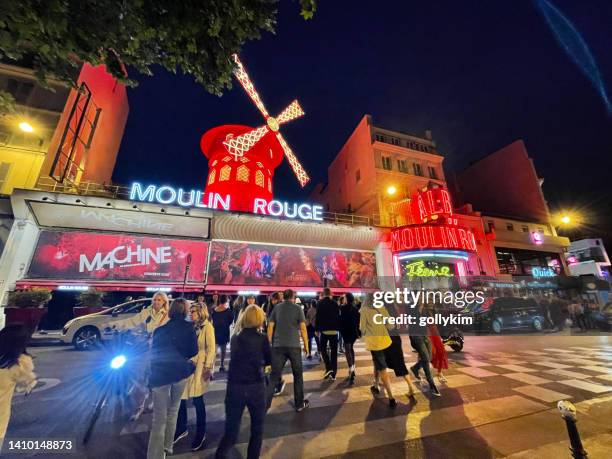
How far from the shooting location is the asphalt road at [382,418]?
3.21 m

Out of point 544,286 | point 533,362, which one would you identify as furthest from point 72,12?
point 544,286

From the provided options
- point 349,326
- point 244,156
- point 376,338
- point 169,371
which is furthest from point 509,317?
point 244,156

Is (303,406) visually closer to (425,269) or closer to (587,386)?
(587,386)

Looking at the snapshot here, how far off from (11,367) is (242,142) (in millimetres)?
17205

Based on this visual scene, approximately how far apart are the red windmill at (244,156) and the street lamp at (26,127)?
9.16 metres

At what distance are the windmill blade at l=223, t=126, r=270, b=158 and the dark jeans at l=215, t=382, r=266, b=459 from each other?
1691 centimetres

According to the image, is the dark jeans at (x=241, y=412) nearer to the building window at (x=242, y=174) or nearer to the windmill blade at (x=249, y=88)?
the building window at (x=242, y=174)

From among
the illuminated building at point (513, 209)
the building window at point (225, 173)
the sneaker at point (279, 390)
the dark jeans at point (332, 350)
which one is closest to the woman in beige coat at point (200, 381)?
the sneaker at point (279, 390)

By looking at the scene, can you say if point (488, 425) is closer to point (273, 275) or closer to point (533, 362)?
point (533, 362)

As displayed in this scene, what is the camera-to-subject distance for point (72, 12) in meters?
3.69

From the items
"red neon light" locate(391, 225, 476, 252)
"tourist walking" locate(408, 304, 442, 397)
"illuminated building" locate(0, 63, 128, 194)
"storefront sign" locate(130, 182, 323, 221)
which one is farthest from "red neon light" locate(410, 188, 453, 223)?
"illuminated building" locate(0, 63, 128, 194)

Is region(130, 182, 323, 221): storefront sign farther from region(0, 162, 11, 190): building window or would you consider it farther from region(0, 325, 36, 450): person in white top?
region(0, 325, 36, 450): person in white top

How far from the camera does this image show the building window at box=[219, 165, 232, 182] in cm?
1781

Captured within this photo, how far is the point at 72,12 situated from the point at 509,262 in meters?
29.1
